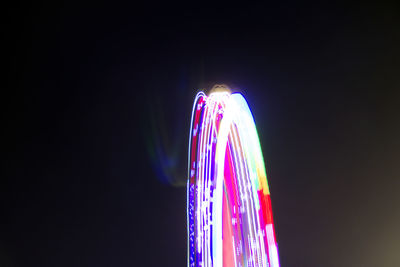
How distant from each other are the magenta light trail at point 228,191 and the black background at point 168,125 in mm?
407

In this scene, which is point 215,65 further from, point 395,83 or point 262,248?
point 395,83

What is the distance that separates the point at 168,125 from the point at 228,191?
2.06 feet

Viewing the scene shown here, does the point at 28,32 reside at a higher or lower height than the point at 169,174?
higher

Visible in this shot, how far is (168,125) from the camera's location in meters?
2.26

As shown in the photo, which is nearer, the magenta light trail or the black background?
the magenta light trail

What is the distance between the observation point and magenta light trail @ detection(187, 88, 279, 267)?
160 cm

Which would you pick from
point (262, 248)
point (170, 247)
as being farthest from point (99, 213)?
point (262, 248)

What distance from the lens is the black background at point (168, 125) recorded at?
2.15 metres

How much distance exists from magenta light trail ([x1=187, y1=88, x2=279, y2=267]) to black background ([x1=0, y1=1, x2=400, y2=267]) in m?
0.41

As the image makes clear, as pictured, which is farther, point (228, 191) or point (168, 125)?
point (168, 125)

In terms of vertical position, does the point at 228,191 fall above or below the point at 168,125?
below

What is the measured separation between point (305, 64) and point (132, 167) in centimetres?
150

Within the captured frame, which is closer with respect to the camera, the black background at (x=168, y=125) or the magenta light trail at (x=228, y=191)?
the magenta light trail at (x=228, y=191)

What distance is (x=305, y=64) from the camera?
2533 mm
